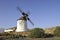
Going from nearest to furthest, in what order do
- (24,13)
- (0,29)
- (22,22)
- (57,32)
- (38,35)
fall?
1. (38,35)
2. (57,32)
3. (22,22)
4. (24,13)
5. (0,29)

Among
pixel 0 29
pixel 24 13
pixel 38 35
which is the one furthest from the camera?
pixel 0 29

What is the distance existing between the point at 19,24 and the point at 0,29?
18444 mm

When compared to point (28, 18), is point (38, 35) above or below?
below

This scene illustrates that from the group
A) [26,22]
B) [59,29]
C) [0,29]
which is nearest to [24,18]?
[26,22]

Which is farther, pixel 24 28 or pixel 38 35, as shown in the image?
pixel 24 28

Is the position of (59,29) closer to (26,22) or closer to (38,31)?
(38,31)

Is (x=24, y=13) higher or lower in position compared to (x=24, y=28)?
higher

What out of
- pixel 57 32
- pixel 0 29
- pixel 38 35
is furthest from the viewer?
pixel 0 29

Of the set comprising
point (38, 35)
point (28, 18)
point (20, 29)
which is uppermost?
point (28, 18)

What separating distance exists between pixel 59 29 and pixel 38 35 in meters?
7.42

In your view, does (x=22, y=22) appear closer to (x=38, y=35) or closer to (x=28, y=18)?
(x=28, y=18)

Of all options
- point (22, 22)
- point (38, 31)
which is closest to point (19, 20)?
point (22, 22)

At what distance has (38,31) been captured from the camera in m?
43.9

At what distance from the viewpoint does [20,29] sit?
5622cm
